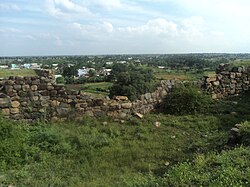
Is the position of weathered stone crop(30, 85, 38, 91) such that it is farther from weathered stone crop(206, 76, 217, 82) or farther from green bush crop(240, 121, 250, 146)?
A: weathered stone crop(206, 76, 217, 82)

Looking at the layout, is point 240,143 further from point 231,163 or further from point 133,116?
point 133,116

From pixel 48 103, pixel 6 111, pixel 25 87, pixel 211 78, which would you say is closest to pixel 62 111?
pixel 48 103

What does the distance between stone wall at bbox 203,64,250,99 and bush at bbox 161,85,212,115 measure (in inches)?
49.3

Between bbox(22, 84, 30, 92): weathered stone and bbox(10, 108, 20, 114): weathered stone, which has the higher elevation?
bbox(22, 84, 30, 92): weathered stone

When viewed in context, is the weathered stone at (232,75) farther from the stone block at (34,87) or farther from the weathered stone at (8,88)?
the weathered stone at (8,88)

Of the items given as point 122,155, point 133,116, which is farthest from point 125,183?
point 133,116

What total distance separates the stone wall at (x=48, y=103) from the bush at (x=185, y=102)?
1126 millimetres

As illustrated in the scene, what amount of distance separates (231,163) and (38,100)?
5.95 m

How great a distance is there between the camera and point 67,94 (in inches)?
385

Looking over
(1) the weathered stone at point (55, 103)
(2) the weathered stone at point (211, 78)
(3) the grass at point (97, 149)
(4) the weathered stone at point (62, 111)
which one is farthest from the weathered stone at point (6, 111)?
(2) the weathered stone at point (211, 78)

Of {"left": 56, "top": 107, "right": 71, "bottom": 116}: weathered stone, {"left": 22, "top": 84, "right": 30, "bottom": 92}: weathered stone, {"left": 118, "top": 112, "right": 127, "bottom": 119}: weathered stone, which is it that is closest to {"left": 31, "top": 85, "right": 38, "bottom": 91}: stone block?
{"left": 22, "top": 84, "right": 30, "bottom": 92}: weathered stone

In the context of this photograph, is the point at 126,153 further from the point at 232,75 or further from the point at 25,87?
the point at 232,75

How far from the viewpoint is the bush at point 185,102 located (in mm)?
10641

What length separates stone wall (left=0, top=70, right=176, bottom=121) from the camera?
30.5 feet
